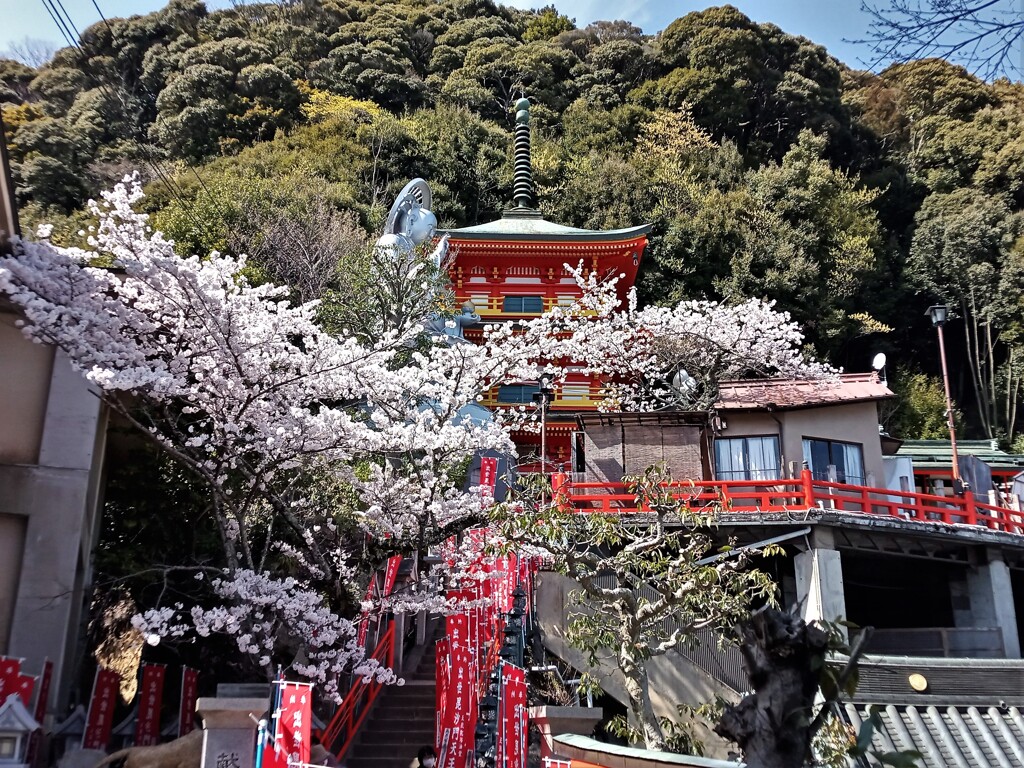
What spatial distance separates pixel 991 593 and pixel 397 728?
12.6 meters

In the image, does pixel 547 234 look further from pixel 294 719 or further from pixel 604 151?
pixel 294 719

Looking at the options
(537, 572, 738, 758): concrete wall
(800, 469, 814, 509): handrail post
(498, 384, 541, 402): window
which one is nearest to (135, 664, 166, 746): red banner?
(537, 572, 738, 758): concrete wall

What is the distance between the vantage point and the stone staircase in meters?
11.8

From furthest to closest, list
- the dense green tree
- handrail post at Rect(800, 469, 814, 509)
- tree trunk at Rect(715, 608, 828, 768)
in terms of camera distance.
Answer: the dense green tree → handrail post at Rect(800, 469, 814, 509) → tree trunk at Rect(715, 608, 828, 768)

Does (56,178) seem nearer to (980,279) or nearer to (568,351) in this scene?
(568,351)

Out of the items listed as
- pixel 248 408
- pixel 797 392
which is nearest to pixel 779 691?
pixel 248 408

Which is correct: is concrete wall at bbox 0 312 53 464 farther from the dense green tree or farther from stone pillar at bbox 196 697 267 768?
the dense green tree

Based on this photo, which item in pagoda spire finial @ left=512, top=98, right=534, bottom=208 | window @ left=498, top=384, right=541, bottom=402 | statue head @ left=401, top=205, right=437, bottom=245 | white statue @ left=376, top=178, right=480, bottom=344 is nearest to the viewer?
white statue @ left=376, top=178, right=480, bottom=344

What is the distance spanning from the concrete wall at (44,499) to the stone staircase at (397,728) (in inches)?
159

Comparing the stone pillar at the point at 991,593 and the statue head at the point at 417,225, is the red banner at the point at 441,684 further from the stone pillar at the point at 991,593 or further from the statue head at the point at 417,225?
the statue head at the point at 417,225

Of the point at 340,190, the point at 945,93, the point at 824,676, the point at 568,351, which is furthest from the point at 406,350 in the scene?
the point at 945,93

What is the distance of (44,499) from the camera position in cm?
1067

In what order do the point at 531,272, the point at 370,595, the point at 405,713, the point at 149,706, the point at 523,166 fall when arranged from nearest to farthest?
the point at 149,706, the point at 370,595, the point at 405,713, the point at 531,272, the point at 523,166

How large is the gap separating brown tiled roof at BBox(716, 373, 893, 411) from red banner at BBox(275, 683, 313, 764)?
1456 cm
